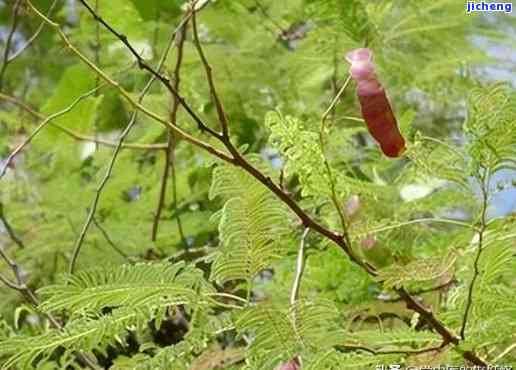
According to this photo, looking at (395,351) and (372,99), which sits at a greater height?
(372,99)

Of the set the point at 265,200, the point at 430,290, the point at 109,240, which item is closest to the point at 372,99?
the point at 265,200

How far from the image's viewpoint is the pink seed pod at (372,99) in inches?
21.8

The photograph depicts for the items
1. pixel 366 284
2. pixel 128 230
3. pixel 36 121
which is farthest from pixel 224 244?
pixel 36 121

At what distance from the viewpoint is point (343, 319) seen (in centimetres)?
73

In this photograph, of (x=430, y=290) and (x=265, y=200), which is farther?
(x=430, y=290)

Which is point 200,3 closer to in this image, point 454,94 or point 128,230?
point 128,230

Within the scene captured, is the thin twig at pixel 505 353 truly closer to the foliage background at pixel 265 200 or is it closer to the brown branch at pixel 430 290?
the foliage background at pixel 265 200

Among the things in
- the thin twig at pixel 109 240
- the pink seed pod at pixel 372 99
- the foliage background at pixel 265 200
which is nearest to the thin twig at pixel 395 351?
the foliage background at pixel 265 200

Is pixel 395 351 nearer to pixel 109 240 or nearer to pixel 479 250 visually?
pixel 479 250

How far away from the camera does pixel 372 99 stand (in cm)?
56

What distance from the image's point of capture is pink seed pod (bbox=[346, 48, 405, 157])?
55 centimetres

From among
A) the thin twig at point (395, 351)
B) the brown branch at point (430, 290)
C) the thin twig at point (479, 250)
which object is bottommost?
the thin twig at point (395, 351)

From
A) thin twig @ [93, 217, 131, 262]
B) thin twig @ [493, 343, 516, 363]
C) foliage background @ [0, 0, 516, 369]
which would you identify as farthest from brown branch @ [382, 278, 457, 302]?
thin twig @ [93, 217, 131, 262]

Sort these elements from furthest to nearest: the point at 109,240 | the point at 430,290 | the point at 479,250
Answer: the point at 109,240
the point at 430,290
the point at 479,250
